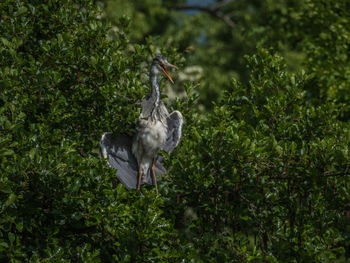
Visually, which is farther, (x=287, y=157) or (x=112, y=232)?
(x=287, y=157)

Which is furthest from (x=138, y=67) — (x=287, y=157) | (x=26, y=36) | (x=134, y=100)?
(x=287, y=157)

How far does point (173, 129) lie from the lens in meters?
5.12

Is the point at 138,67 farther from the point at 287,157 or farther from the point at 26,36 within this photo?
the point at 287,157

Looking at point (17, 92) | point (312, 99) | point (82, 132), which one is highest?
point (17, 92)

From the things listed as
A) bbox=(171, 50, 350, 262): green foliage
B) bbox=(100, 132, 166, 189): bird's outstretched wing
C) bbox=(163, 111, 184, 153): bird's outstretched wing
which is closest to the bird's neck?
bbox=(163, 111, 184, 153): bird's outstretched wing

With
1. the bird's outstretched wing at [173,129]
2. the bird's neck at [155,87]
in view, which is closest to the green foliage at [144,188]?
the bird's outstretched wing at [173,129]

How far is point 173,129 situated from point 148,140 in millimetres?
379

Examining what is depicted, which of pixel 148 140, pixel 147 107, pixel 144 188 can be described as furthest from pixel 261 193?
pixel 147 107

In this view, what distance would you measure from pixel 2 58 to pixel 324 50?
4.99 meters

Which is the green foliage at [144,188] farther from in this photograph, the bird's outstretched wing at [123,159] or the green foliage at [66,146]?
the bird's outstretched wing at [123,159]

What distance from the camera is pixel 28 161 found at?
3.56 meters

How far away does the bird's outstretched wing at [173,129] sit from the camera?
5047 millimetres

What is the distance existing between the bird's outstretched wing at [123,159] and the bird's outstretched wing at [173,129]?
0.70 ft

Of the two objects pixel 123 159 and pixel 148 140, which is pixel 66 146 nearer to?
pixel 148 140
